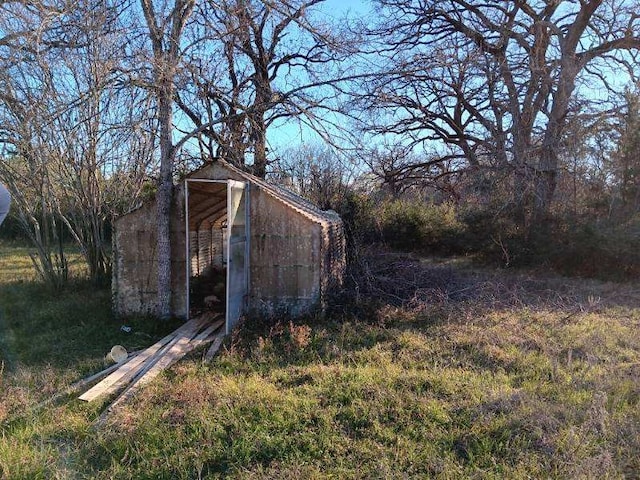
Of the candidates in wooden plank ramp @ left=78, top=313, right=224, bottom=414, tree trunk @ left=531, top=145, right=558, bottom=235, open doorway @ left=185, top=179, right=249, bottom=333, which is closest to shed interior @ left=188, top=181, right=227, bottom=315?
open doorway @ left=185, top=179, right=249, bottom=333

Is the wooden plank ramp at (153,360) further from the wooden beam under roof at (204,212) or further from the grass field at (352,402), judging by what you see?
the wooden beam under roof at (204,212)

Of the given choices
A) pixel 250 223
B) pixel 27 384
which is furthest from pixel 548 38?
pixel 27 384

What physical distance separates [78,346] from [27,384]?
1.45 m

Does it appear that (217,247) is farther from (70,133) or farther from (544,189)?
(544,189)

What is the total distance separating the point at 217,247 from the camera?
11.8m

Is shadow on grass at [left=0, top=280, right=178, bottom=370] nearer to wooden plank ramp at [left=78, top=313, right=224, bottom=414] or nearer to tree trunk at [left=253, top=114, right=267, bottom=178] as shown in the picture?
wooden plank ramp at [left=78, top=313, right=224, bottom=414]

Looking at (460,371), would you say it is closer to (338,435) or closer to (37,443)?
(338,435)

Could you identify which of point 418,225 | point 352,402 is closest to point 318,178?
point 418,225

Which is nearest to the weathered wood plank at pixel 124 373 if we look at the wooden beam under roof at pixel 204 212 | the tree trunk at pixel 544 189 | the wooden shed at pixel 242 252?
the wooden shed at pixel 242 252

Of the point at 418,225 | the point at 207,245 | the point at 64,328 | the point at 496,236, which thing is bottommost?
the point at 64,328

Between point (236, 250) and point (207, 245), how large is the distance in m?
3.91

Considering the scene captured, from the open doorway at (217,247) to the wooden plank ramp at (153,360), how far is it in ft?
1.41

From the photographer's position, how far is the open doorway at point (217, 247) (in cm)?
713

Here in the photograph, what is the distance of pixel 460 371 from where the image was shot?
5.30 meters
